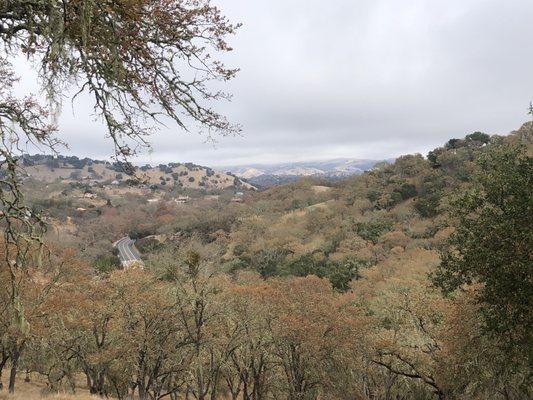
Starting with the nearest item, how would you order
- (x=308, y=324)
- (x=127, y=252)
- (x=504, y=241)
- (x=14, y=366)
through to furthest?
(x=504, y=241), (x=14, y=366), (x=308, y=324), (x=127, y=252)

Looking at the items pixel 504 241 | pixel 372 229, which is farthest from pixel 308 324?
pixel 372 229

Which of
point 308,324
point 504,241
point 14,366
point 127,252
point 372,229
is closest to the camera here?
point 504,241

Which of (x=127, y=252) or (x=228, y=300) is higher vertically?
(x=228, y=300)

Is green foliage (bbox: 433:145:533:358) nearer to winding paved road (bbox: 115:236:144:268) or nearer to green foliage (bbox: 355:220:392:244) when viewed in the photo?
green foliage (bbox: 355:220:392:244)

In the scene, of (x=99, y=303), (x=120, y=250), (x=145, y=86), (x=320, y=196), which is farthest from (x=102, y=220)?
(x=145, y=86)

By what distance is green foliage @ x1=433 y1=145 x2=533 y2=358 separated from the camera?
410 inches

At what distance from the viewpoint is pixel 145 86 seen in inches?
218

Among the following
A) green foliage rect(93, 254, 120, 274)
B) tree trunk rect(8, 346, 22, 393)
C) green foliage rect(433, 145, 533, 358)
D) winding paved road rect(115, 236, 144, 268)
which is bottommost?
winding paved road rect(115, 236, 144, 268)

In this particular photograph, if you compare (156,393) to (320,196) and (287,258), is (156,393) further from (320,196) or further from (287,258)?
(320,196)

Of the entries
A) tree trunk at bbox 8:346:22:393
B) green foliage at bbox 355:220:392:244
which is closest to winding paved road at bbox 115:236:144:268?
green foliage at bbox 355:220:392:244

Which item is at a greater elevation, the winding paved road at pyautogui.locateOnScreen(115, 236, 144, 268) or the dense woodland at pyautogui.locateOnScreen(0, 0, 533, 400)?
the dense woodland at pyautogui.locateOnScreen(0, 0, 533, 400)

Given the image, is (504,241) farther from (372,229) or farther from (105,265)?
(372,229)

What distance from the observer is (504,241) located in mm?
10602

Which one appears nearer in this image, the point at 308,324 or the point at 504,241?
the point at 504,241
